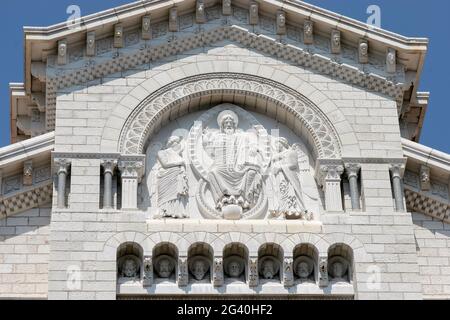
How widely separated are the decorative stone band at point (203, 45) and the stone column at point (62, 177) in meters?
1.89

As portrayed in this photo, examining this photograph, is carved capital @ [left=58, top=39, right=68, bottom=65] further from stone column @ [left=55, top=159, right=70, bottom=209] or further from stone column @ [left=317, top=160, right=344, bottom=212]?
stone column @ [left=317, top=160, right=344, bottom=212]

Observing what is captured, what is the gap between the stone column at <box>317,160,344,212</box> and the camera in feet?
104

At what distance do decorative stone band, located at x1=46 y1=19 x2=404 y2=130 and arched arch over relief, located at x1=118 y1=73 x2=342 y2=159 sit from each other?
88 centimetres

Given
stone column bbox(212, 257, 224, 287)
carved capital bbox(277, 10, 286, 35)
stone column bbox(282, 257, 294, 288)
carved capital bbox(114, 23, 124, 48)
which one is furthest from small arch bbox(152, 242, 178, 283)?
carved capital bbox(277, 10, 286, 35)

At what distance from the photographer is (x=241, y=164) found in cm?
3203

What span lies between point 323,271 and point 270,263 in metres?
1.10

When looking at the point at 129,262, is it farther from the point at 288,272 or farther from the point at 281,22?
the point at 281,22

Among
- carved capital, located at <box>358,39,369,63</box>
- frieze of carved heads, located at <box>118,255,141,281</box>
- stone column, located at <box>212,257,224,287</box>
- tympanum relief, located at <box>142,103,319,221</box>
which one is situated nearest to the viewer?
stone column, located at <box>212,257,224,287</box>

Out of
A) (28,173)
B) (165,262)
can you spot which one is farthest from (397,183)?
(28,173)

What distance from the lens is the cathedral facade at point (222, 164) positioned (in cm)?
3052

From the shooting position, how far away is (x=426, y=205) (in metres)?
32.2

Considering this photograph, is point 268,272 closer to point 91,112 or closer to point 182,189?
point 182,189

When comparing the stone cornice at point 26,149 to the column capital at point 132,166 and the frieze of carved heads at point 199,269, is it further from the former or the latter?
the frieze of carved heads at point 199,269

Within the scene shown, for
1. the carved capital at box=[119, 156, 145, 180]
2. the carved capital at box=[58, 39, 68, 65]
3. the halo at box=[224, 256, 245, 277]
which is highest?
the carved capital at box=[58, 39, 68, 65]
